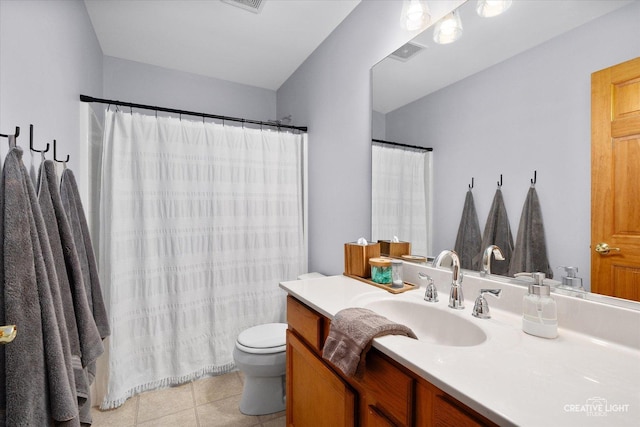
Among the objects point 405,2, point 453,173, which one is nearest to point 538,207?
point 453,173

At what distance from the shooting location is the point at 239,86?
290cm

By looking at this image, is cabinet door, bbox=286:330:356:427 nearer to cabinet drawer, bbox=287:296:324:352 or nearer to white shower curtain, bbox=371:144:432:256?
cabinet drawer, bbox=287:296:324:352

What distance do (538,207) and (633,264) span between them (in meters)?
0.28

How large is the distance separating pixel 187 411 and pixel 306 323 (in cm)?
117

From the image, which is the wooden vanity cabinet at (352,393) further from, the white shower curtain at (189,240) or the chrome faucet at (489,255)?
the white shower curtain at (189,240)

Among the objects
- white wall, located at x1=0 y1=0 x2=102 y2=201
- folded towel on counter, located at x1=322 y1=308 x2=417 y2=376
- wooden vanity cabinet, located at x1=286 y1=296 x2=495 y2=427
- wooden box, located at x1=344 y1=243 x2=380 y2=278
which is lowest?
wooden vanity cabinet, located at x1=286 y1=296 x2=495 y2=427

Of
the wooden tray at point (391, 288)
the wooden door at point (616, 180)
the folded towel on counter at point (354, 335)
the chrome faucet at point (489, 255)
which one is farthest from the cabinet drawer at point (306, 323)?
the wooden door at point (616, 180)

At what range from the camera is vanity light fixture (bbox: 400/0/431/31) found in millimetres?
1353

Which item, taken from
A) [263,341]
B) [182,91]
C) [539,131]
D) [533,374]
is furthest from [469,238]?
[182,91]

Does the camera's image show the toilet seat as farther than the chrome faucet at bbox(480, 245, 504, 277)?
Yes

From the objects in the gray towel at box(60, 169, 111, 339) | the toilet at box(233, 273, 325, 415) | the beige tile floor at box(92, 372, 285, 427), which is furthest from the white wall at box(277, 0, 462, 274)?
the gray towel at box(60, 169, 111, 339)

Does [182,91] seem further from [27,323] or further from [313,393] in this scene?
[313,393]

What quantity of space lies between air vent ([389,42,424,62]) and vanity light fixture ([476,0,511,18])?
29cm

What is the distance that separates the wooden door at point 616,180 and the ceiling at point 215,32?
1.49 meters
